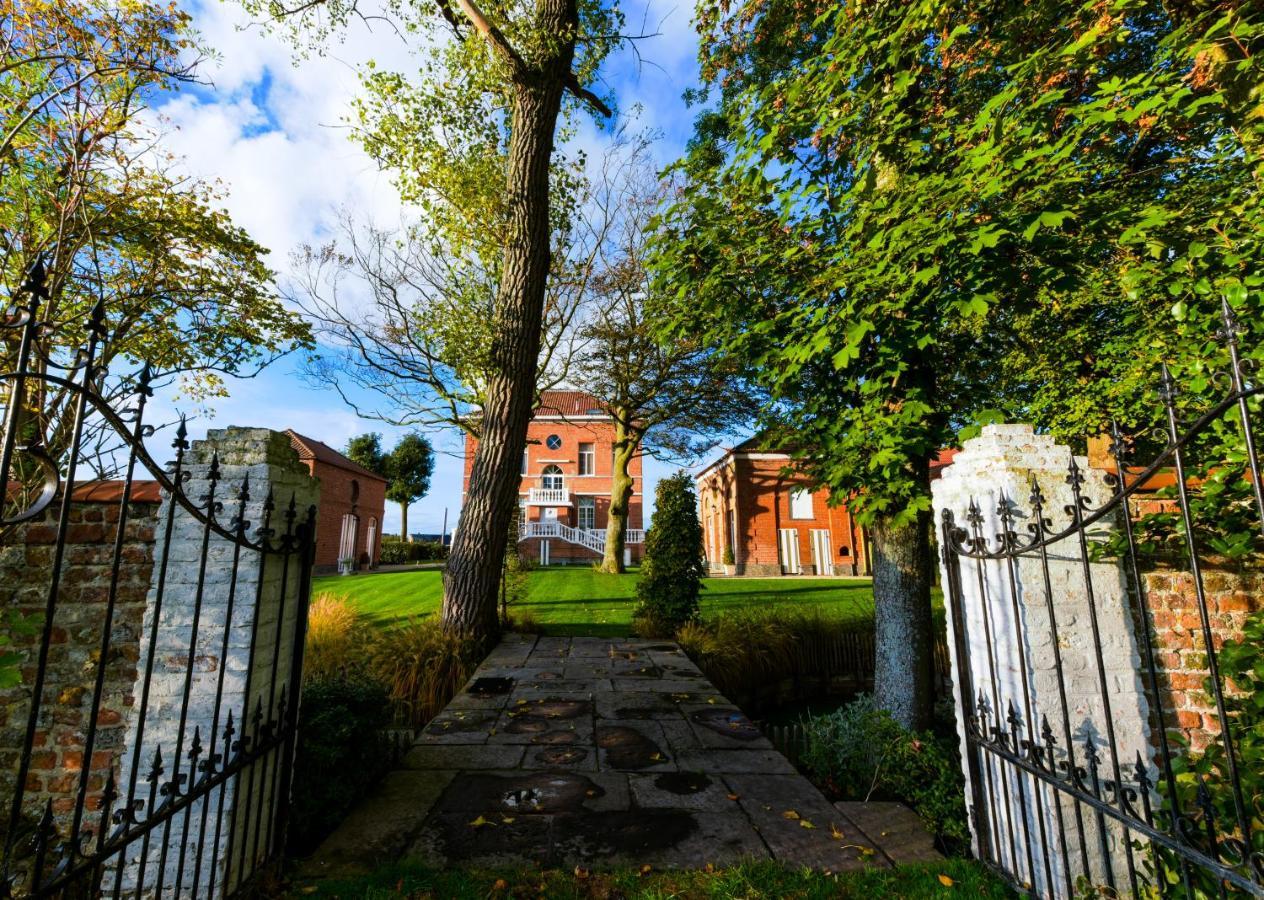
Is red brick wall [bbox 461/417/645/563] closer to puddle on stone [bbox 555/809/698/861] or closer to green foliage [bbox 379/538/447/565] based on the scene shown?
green foliage [bbox 379/538/447/565]

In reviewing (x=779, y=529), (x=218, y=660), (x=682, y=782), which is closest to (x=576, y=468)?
(x=779, y=529)

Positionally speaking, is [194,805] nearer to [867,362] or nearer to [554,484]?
[867,362]

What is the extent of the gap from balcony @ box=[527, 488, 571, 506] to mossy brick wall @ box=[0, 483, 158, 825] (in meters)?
24.4

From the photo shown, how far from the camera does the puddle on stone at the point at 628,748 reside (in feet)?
12.6

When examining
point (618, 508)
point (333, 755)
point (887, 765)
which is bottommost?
point (887, 765)

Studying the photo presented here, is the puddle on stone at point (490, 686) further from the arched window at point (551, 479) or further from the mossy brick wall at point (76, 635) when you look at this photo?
the arched window at point (551, 479)

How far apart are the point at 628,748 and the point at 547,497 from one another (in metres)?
24.0

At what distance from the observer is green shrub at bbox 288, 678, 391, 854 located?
10.1 feet

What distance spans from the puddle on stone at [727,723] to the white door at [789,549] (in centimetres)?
1689

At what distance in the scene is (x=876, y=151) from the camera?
449 centimetres

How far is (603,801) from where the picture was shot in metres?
3.29

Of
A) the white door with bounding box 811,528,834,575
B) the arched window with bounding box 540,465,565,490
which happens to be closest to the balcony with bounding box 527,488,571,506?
the arched window with bounding box 540,465,565,490

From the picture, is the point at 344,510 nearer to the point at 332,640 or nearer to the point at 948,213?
the point at 332,640

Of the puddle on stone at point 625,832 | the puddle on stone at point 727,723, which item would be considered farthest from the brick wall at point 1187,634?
the puddle on stone at point 625,832
